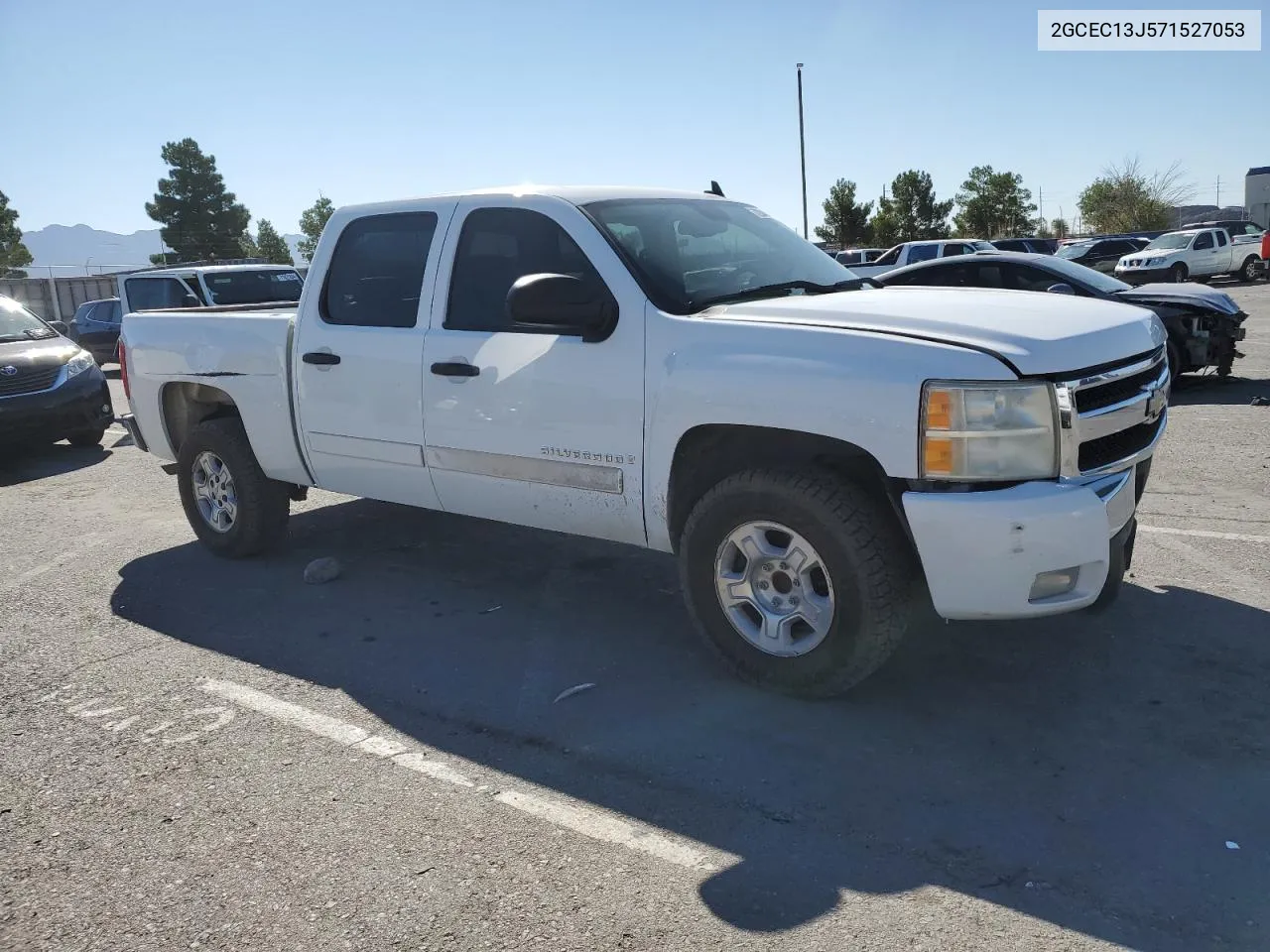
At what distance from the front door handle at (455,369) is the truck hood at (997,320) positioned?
1.15m

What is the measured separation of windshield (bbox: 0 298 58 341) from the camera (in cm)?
1087

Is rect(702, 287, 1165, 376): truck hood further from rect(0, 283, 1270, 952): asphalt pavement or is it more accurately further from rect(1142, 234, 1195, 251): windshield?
rect(1142, 234, 1195, 251): windshield

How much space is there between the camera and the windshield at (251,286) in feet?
48.9

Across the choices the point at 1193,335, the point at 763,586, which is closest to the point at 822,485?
the point at 763,586

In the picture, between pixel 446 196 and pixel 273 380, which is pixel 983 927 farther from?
pixel 273 380

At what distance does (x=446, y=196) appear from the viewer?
5.12 meters

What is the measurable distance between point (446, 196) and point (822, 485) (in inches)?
96.3

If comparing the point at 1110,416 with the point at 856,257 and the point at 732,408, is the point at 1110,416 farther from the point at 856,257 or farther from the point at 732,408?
the point at 856,257

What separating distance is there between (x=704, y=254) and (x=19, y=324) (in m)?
9.24

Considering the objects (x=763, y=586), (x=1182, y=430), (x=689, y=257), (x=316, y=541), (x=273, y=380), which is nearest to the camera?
(x=763, y=586)

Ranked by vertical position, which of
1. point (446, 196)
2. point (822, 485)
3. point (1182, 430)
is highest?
point (446, 196)

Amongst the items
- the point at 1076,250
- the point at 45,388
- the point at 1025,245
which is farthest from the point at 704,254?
the point at 1076,250

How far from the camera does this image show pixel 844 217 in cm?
5578

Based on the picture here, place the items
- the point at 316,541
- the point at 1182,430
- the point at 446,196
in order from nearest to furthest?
the point at 446,196
the point at 316,541
the point at 1182,430
